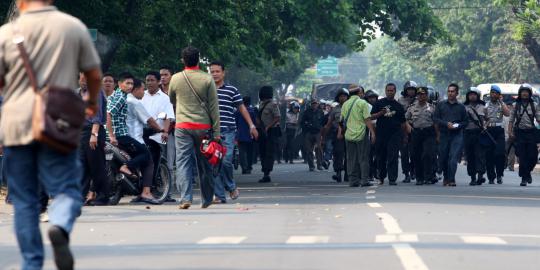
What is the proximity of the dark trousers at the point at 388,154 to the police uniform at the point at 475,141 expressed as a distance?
1.55m

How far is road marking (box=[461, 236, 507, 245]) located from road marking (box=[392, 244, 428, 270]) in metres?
0.73

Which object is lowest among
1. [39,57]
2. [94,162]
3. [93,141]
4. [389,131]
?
[94,162]

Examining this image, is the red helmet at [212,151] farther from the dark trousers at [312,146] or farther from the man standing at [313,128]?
the man standing at [313,128]

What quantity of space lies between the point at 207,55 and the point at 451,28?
6299cm

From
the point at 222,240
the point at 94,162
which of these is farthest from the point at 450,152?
the point at 222,240

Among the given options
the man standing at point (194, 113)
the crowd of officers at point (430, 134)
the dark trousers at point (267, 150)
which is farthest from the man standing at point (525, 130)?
the man standing at point (194, 113)

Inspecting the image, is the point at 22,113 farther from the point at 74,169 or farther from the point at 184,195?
the point at 184,195

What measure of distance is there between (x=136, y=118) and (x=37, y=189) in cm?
1060

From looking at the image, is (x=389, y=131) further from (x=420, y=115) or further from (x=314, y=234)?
(x=314, y=234)

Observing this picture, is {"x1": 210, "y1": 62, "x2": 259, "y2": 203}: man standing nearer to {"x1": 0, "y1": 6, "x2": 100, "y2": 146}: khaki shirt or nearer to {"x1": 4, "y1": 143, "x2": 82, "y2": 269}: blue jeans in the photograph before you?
{"x1": 4, "y1": 143, "x2": 82, "y2": 269}: blue jeans

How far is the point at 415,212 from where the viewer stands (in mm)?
16547

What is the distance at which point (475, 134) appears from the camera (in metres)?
27.2

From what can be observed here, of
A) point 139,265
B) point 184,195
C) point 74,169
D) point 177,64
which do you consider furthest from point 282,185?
point 74,169

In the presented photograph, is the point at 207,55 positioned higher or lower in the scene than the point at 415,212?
higher
